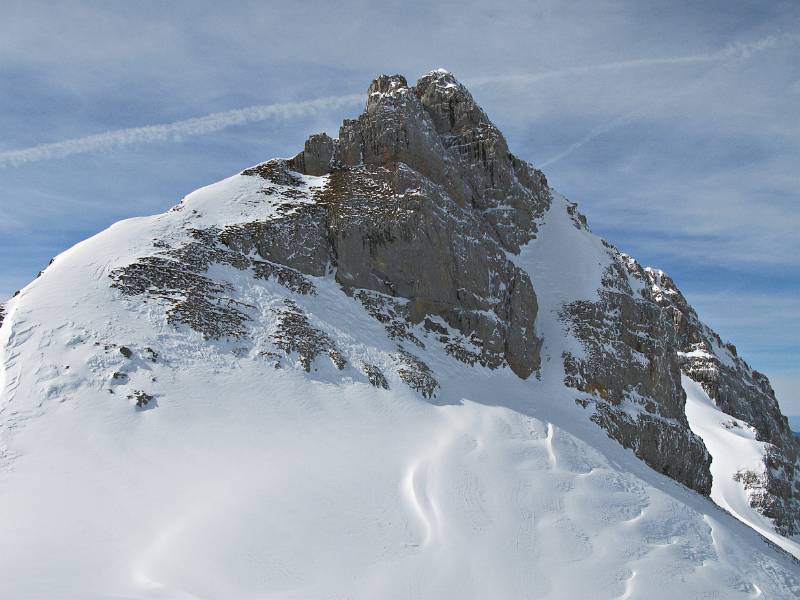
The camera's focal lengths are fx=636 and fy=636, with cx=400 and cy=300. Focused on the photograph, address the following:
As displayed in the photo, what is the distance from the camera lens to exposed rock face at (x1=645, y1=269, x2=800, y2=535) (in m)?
61.3

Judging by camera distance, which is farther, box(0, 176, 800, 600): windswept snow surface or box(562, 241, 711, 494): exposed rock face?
box(562, 241, 711, 494): exposed rock face

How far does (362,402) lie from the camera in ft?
88.1

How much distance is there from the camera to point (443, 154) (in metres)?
44.1

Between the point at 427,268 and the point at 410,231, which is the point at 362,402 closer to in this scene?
the point at 427,268

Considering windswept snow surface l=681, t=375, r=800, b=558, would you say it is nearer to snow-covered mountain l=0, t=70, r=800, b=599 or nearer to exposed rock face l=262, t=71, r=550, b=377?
snow-covered mountain l=0, t=70, r=800, b=599

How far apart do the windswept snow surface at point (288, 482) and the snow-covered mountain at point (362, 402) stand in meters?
0.10

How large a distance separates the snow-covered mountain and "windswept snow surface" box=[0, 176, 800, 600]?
0.10 meters

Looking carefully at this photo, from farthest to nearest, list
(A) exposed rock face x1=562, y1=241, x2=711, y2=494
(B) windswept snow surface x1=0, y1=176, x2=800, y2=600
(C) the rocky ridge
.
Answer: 1. (A) exposed rock face x1=562, y1=241, x2=711, y2=494
2. (C) the rocky ridge
3. (B) windswept snow surface x1=0, y1=176, x2=800, y2=600

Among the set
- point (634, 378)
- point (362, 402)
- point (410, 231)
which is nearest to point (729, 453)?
point (634, 378)

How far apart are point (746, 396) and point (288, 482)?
8194 centimetres

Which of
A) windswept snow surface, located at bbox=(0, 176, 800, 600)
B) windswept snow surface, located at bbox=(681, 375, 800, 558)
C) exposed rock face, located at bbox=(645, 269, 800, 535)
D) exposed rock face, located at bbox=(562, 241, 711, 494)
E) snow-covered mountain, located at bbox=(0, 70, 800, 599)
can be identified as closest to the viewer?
windswept snow surface, located at bbox=(0, 176, 800, 600)

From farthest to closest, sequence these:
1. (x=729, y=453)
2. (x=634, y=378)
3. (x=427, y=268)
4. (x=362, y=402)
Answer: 1. (x=729, y=453)
2. (x=634, y=378)
3. (x=427, y=268)
4. (x=362, y=402)

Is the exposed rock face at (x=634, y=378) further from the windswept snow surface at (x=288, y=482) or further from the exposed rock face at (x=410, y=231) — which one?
the windswept snow surface at (x=288, y=482)

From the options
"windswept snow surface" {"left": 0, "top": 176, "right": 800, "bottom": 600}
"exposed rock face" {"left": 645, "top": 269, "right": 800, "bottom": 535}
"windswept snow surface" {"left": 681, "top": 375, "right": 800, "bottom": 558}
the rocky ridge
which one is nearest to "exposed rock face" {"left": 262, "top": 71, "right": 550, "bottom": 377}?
the rocky ridge
